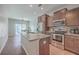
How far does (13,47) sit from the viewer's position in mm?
2273

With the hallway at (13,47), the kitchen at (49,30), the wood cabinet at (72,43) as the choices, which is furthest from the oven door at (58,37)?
the hallway at (13,47)

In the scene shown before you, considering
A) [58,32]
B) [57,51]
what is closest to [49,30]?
[58,32]

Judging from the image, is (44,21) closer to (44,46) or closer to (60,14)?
(60,14)

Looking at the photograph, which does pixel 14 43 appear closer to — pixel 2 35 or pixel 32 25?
pixel 2 35

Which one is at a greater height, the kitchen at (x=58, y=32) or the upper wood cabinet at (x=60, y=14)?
the upper wood cabinet at (x=60, y=14)

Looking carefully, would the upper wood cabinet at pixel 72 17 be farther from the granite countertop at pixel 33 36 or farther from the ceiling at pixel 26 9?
the granite countertop at pixel 33 36

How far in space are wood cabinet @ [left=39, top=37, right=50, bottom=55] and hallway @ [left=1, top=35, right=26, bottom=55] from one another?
1.17ft

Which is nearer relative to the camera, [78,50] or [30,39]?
[78,50]

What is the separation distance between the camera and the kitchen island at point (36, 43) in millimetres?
2322

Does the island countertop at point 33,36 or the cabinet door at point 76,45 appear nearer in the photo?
the cabinet door at point 76,45

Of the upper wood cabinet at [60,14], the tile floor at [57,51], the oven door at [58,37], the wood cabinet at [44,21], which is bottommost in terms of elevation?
the tile floor at [57,51]
